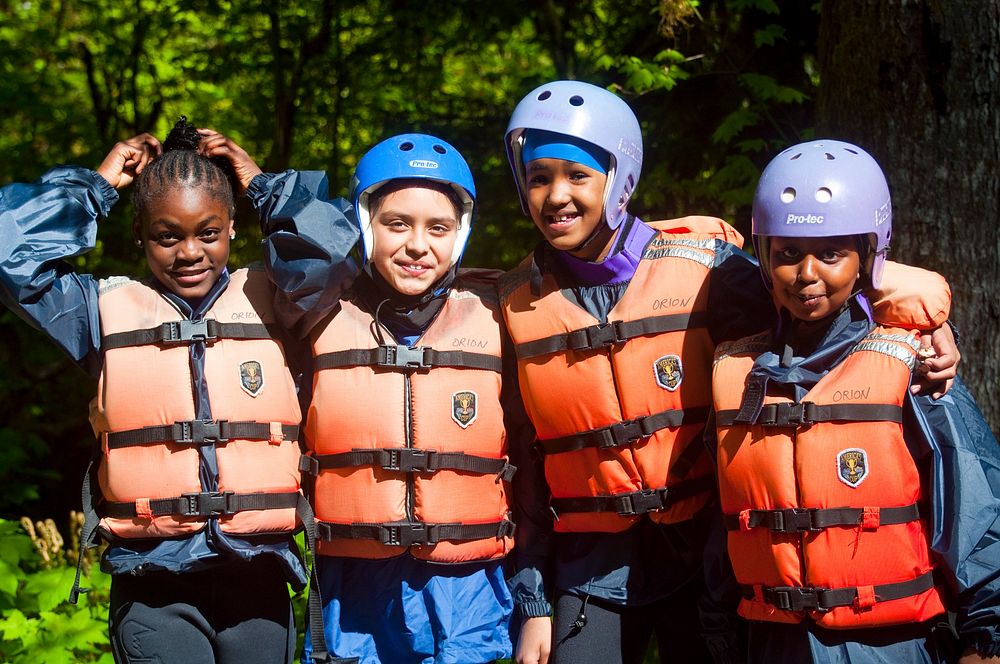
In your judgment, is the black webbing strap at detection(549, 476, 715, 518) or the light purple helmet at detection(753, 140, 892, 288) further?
the black webbing strap at detection(549, 476, 715, 518)

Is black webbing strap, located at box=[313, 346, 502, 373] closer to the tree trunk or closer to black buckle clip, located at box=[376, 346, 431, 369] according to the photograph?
black buckle clip, located at box=[376, 346, 431, 369]

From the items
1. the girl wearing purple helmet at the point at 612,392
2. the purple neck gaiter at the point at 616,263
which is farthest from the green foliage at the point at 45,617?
the purple neck gaiter at the point at 616,263

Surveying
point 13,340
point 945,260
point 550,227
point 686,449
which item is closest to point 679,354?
point 686,449

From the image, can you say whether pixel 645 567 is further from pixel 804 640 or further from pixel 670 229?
pixel 670 229

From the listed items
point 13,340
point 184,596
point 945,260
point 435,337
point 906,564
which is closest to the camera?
point 906,564

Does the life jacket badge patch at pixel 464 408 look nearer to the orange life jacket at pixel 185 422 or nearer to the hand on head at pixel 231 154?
the orange life jacket at pixel 185 422

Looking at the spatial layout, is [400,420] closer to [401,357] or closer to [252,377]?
[401,357]

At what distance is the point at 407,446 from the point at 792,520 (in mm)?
1414

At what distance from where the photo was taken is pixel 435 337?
392 cm

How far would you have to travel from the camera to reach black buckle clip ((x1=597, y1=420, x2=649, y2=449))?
369 cm

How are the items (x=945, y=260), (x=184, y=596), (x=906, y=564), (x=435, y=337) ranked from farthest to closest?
(x=945, y=260) → (x=435, y=337) → (x=184, y=596) → (x=906, y=564)

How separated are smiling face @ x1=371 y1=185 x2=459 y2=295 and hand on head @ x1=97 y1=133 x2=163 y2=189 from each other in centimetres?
92

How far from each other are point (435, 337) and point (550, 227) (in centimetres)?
63

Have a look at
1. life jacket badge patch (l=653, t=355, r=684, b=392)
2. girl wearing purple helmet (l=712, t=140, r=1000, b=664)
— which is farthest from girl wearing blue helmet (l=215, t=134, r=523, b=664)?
girl wearing purple helmet (l=712, t=140, r=1000, b=664)
